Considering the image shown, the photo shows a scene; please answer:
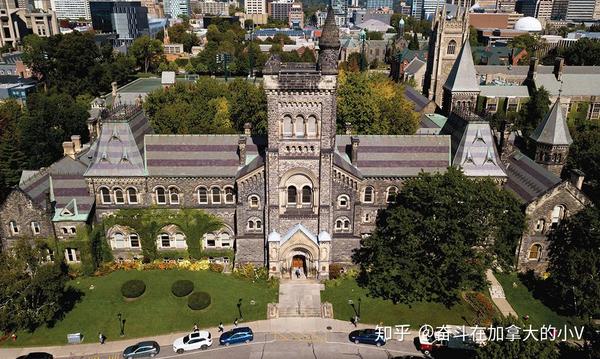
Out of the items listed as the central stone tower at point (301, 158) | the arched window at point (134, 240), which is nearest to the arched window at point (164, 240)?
the arched window at point (134, 240)

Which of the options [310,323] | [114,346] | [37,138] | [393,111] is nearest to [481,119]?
[393,111]

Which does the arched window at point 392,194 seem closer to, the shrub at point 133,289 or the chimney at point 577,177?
the chimney at point 577,177

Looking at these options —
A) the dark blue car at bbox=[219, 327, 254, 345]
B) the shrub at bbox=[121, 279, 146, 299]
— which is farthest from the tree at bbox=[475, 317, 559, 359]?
the shrub at bbox=[121, 279, 146, 299]

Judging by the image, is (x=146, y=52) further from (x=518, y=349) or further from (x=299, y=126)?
(x=518, y=349)

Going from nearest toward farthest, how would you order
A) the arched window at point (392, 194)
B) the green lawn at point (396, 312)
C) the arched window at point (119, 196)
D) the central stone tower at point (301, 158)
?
the central stone tower at point (301, 158) → the green lawn at point (396, 312) → the arched window at point (119, 196) → the arched window at point (392, 194)

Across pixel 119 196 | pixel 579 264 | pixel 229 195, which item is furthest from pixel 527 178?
pixel 119 196

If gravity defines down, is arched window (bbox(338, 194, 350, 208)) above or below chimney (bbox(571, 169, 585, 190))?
below

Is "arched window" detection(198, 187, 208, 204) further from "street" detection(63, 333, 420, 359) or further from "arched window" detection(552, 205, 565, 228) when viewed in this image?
"arched window" detection(552, 205, 565, 228)
